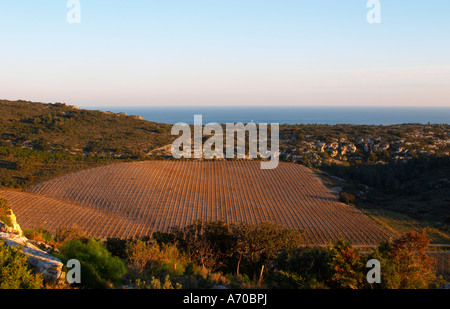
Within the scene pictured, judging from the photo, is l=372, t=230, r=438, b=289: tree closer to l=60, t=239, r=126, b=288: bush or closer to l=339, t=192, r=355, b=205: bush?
l=60, t=239, r=126, b=288: bush

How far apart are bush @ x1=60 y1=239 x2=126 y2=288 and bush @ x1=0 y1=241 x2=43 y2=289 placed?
110 centimetres

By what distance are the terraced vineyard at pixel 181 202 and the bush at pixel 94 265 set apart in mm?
8723

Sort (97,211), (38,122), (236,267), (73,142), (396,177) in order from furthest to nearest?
(38,122), (73,142), (396,177), (97,211), (236,267)

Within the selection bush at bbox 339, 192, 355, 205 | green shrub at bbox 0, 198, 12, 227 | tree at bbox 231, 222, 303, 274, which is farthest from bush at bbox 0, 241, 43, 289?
bush at bbox 339, 192, 355, 205

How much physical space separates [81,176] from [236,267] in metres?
17.9

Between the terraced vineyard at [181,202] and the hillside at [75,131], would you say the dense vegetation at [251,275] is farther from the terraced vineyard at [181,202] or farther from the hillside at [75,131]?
the hillside at [75,131]

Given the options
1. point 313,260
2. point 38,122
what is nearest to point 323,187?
point 313,260

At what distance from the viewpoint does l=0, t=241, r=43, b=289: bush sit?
483cm

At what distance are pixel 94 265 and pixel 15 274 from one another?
1.93 metres

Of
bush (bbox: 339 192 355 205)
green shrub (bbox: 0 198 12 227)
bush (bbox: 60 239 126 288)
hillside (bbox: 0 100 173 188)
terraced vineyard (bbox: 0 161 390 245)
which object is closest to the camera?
bush (bbox: 60 239 126 288)

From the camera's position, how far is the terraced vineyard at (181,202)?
1702 centimetres

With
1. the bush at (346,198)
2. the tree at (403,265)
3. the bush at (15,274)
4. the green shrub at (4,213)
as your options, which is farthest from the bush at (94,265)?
the bush at (346,198)
